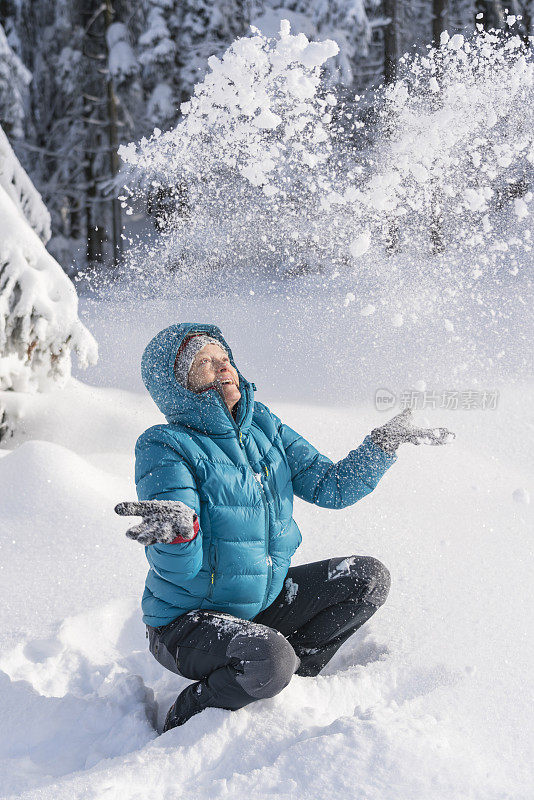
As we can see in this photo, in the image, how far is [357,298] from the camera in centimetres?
905

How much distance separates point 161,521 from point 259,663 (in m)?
0.55

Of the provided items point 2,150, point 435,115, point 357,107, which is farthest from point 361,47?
point 2,150

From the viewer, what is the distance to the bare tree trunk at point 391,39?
12453mm

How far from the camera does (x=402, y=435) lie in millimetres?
2506

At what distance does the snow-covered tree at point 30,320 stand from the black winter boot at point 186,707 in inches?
148

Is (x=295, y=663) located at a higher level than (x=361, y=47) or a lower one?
lower

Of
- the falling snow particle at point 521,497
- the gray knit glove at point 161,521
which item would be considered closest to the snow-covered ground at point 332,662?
the falling snow particle at point 521,497

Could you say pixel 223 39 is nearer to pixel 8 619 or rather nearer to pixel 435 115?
pixel 435 115

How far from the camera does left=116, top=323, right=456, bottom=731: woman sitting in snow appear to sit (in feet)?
6.87

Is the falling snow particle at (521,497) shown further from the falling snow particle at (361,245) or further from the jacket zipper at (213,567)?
the falling snow particle at (361,245)

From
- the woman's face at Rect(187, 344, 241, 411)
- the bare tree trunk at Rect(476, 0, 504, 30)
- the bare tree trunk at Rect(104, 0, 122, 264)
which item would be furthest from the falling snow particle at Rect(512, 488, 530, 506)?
the bare tree trunk at Rect(104, 0, 122, 264)

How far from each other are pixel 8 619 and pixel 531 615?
2.11 metres

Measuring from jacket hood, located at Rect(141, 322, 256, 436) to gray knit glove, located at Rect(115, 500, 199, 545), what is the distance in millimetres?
380

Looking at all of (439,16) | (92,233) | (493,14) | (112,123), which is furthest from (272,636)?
(92,233)
